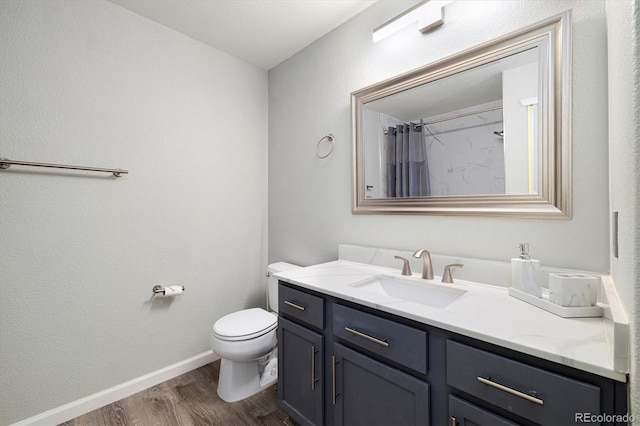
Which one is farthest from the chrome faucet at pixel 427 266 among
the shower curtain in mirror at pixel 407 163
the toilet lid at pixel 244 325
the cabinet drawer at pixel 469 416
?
the toilet lid at pixel 244 325

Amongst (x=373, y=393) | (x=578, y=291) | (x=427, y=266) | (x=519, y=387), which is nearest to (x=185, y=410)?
(x=373, y=393)

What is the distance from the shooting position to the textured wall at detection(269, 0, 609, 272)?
1035 mm

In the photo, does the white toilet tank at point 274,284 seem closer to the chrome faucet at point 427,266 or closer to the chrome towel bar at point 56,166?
the chrome faucet at point 427,266

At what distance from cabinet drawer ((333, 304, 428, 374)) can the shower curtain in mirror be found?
2.52ft

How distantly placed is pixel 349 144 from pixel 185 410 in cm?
191

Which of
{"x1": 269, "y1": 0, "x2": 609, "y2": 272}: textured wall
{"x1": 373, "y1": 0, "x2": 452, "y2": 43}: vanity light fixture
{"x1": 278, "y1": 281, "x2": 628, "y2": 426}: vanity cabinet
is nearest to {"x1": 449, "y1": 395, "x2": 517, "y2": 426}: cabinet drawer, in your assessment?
{"x1": 278, "y1": 281, "x2": 628, "y2": 426}: vanity cabinet

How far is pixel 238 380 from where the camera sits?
1733 mm

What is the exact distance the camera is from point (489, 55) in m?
1.26

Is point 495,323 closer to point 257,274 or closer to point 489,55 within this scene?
point 489,55

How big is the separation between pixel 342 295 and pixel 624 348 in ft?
2.65

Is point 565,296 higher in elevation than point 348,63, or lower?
lower

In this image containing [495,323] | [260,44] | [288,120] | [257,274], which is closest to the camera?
[495,323]

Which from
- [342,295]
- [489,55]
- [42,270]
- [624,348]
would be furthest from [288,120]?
[624,348]

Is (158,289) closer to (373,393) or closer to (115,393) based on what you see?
(115,393)
